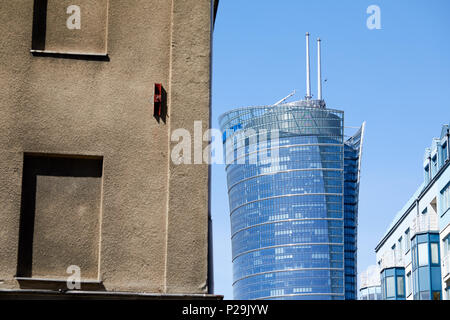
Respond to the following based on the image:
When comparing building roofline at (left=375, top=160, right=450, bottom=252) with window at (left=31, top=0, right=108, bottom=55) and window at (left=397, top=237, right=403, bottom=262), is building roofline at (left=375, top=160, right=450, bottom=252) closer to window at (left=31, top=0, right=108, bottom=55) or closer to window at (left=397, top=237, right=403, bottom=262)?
window at (left=397, top=237, right=403, bottom=262)

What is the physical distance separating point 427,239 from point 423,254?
1409mm

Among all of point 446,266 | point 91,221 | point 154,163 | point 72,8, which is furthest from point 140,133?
point 446,266

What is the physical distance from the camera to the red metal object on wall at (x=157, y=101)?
12.1m

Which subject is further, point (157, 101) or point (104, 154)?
point (157, 101)

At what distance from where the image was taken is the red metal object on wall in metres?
12.1

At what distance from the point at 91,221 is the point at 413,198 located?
60513 millimetres

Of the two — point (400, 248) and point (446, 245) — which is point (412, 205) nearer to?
point (400, 248)

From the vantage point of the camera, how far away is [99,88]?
12.1 meters

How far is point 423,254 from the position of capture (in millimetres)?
60375

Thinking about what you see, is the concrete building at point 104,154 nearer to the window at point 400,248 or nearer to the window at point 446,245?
the window at point 446,245

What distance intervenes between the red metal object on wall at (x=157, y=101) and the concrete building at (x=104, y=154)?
0.07ft

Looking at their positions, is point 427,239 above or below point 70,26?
above

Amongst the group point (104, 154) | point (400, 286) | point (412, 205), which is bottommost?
point (104, 154)

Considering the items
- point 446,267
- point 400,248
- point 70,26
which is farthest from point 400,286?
point 70,26
